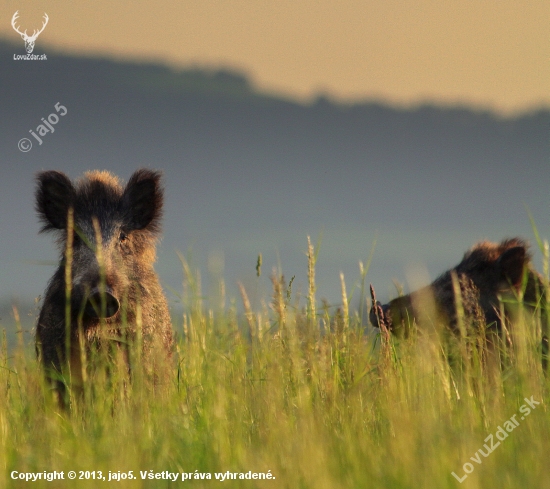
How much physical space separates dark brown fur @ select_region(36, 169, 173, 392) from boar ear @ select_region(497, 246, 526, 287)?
3.31 m

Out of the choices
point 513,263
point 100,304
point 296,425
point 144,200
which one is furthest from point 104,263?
point 513,263

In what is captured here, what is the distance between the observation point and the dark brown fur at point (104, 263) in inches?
223

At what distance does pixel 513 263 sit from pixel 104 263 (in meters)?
3.89

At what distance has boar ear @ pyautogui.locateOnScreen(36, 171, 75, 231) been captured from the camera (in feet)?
21.9

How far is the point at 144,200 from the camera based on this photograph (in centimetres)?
688

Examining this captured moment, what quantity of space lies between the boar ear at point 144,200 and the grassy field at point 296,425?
201 cm

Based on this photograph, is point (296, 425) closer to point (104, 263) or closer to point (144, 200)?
point (104, 263)

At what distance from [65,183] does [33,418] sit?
2839 millimetres

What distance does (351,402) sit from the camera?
4078mm

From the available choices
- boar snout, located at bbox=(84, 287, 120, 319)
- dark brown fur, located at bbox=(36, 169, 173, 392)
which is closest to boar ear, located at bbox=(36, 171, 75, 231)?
dark brown fur, located at bbox=(36, 169, 173, 392)

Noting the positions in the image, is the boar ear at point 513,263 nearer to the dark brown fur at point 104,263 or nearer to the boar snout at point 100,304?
the dark brown fur at point 104,263

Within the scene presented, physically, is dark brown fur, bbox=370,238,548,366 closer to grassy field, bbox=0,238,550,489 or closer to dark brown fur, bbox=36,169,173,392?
grassy field, bbox=0,238,550,489

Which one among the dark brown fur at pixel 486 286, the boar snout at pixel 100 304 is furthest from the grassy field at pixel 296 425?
the dark brown fur at pixel 486 286

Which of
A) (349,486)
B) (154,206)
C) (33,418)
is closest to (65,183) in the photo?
(154,206)
